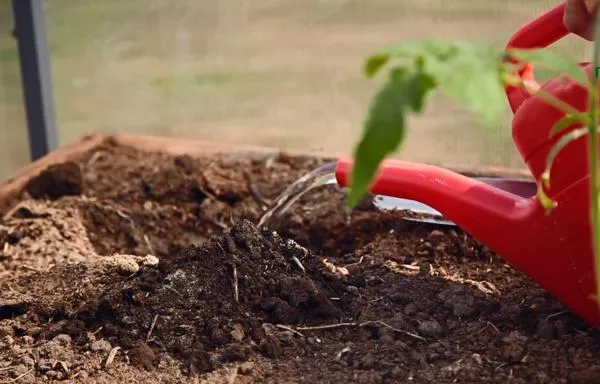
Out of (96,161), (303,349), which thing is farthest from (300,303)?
(96,161)

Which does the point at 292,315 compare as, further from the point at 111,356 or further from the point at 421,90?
the point at 421,90

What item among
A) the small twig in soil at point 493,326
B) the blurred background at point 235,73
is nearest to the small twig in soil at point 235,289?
the small twig in soil at point 493,326

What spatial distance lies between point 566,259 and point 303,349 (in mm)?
341

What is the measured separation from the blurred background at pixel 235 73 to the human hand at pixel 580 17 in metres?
0.82

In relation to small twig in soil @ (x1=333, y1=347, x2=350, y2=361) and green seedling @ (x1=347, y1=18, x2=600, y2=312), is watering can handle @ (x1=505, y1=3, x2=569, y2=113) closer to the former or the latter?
small twig in soil @ (x1=333, y1=347, x2=350, y2=361)

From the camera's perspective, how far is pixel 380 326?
4.12ft

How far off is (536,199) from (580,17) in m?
0.23

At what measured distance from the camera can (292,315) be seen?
50.1 inches

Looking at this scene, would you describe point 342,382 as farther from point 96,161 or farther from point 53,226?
point 96,161

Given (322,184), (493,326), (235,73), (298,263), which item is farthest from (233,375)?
(235,73)

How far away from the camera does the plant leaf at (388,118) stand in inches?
29.6

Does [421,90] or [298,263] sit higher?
[421,90]

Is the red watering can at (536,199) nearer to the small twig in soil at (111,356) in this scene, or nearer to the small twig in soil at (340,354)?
the small twig in soil at (340,354)

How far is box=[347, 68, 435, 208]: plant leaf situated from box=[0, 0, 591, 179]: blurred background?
1305 millimetres
